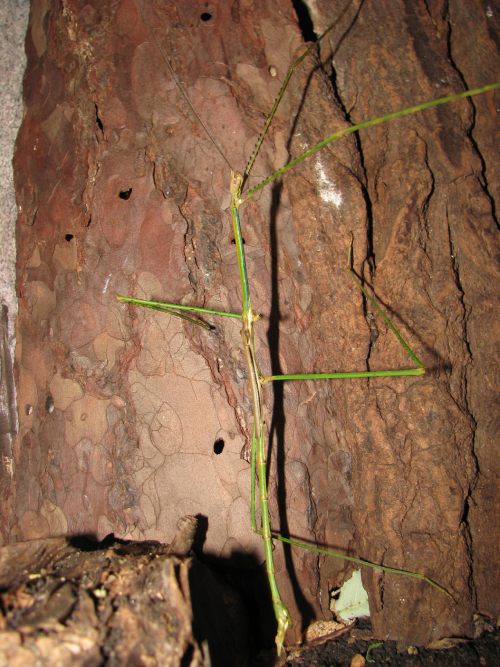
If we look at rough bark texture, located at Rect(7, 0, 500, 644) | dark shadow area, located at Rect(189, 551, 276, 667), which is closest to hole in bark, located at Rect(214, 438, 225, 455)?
rough bark texture, located at Rect(7, 0, 500, 644)

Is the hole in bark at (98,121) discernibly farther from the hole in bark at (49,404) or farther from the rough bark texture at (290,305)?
the hole in bark at (49,404)

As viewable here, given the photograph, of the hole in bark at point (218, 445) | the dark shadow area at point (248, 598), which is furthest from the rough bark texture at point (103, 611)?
the hole in bark at point (218, 445)

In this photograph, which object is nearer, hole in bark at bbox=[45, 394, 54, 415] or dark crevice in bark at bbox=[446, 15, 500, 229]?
dark crevice in bark at bbox=[446, 15, 500, 229]

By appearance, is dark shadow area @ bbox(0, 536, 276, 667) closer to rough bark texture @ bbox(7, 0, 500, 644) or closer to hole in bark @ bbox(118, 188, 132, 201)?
rough bark texture @ bbox(7, 0, 500, 644)

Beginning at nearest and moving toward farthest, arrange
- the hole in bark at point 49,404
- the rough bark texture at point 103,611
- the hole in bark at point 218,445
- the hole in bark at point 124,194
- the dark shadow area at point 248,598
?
the rough bark texture at point 103,611
the dark shadow area at point 248,598
the hole in bark at point 218,445
the hole in bark at point 124,194
the hole in bark at point 49,404

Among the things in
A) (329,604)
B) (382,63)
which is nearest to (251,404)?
(329,604)

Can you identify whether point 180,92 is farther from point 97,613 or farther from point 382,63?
point 97,613
